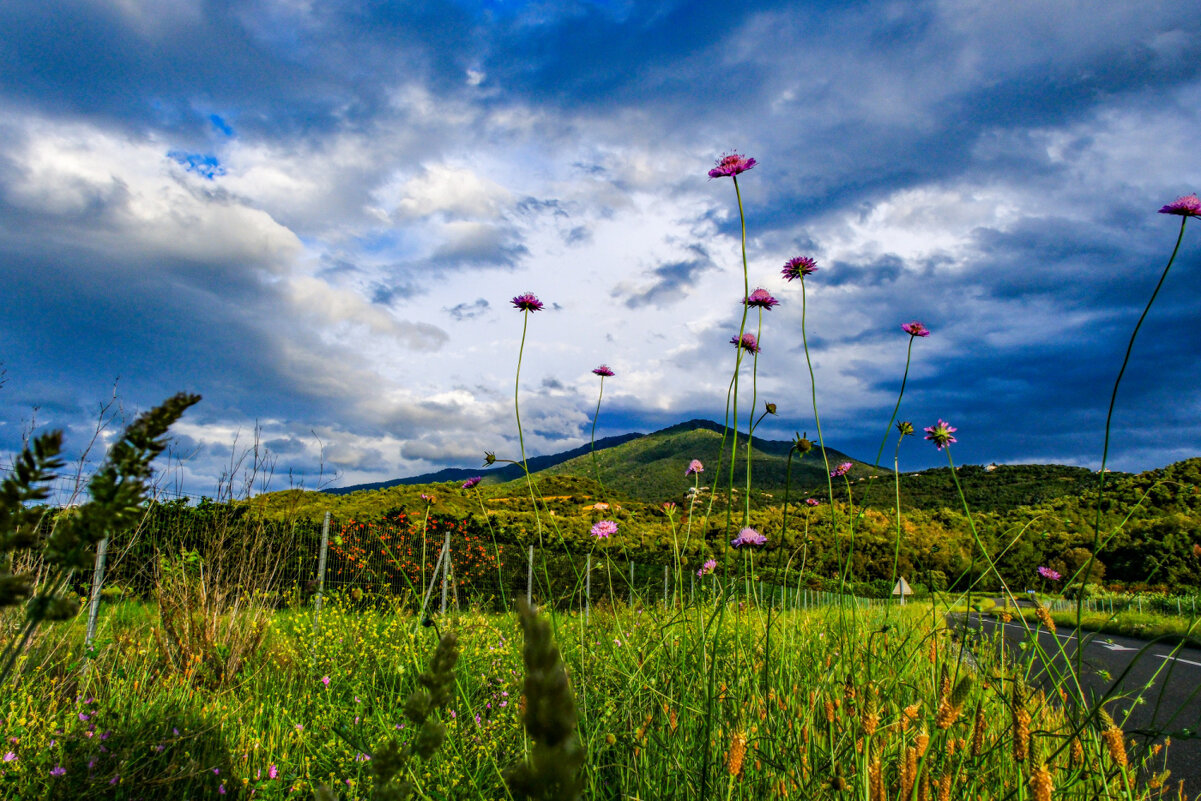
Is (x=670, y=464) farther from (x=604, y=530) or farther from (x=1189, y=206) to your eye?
Answer: (x=1189, y=206)

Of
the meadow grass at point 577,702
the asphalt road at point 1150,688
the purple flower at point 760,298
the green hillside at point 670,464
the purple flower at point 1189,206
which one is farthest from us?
the green hillside at point 670,464

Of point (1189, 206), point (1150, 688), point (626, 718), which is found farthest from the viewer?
point (1150, 688)

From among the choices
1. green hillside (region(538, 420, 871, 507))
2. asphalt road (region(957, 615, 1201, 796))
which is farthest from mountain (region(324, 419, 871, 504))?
asphalt road (region(957, 615, 1201, 796))

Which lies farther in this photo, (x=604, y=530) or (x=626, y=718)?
(x=604, y=530)

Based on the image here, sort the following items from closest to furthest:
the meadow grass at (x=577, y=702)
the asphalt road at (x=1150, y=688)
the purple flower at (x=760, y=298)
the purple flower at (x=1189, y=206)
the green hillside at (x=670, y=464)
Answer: the meadow grass at (x=577, y=702) < the asphalt road at (x=1150, y=688) < the purple flower at (x=1189, y=206) < the purple flower at (x=760, y=298) < the green hillside at (x=670, y=464)

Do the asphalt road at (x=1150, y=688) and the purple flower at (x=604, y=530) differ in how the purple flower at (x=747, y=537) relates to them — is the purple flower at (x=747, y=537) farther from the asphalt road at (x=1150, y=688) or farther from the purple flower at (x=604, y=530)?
the asphalt road at (x=1150, y=688)

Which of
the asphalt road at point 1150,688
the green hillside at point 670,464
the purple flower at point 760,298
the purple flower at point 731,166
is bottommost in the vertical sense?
the asphalt road at point 1150,688

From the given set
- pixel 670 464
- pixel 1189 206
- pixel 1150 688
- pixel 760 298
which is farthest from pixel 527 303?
pixel 670 464

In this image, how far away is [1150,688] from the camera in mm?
7297

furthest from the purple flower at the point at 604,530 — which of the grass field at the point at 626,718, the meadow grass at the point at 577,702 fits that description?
the grass field at the point at 626,718

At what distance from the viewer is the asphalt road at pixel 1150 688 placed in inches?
55.4

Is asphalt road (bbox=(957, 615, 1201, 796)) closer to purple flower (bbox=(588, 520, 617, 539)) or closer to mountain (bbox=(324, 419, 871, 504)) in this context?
purple flower (bbox=(588, 520, 617, 539))

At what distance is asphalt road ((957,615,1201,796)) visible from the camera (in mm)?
1406

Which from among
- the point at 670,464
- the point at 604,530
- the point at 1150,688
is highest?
the point at 670,464
